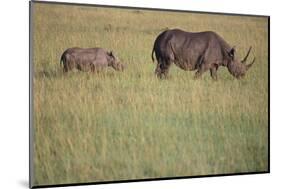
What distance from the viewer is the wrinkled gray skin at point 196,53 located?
190 inches

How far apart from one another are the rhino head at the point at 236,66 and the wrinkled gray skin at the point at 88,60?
3.20ft

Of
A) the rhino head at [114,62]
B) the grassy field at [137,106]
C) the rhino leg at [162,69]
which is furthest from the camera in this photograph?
the rhino leg at [162,69]

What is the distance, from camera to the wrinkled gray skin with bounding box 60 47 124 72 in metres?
4.54

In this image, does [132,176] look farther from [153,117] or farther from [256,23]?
[256,23]

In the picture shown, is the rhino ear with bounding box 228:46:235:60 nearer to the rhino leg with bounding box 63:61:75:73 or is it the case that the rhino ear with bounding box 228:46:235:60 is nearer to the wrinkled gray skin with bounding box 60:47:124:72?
the wrinkled gray skin with bounding box 60:47:124:72

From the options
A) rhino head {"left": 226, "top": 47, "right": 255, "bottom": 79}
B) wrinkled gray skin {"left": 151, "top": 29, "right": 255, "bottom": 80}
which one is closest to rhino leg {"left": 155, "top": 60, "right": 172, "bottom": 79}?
wrinkled gray skin {"left": 151, "top": 29, "right": 255, "bottom": 80}

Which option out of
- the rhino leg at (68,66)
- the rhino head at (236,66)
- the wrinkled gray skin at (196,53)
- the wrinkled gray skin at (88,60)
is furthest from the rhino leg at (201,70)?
the rhino leg at (68,66)

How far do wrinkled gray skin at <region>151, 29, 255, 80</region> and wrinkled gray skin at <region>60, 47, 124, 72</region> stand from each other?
0.38m

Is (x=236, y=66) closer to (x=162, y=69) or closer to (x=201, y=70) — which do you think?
(x=201, y=70)

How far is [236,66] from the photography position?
5.06 meters

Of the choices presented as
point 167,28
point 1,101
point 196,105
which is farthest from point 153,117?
point 1,101

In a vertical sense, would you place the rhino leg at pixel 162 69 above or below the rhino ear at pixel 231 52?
below

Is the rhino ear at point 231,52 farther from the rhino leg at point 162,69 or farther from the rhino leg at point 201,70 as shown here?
the rhino leg at point 162,69

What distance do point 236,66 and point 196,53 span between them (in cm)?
37
